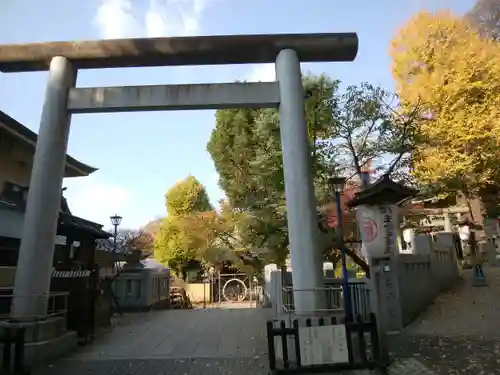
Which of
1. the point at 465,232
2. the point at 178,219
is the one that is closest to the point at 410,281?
the point at 465,232

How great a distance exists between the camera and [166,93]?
28.0 ft

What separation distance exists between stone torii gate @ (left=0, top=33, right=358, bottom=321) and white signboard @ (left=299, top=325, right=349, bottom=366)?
159cm

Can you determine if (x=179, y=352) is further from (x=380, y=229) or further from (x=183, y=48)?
(x=183, y=48)

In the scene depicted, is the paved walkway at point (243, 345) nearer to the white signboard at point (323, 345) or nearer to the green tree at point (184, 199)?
the white signboard at point (323, 345)

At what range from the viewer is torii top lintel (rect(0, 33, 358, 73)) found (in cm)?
869

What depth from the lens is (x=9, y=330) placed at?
6270mm

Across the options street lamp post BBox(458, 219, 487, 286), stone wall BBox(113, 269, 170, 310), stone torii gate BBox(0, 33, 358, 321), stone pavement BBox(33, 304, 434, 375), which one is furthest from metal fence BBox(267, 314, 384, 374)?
stone wall BBox(113, 269, 170, 310)

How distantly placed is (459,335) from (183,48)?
9.06 m

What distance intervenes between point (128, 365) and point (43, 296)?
2.25 metres

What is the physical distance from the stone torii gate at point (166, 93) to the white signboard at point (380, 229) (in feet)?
3.58

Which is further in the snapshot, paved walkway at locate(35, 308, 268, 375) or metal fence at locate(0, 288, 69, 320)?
metal fence at locate(0, 288, 69, 320)

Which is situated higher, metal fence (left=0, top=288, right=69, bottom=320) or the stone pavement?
metal fence (left=0, top=288, right=69, bottom=320)

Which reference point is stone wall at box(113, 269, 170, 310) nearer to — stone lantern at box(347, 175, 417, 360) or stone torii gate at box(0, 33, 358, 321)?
stone torii gate at box(0, 33, 358, 321)

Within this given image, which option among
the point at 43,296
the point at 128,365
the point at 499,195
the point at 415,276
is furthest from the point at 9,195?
the point at 499,195
